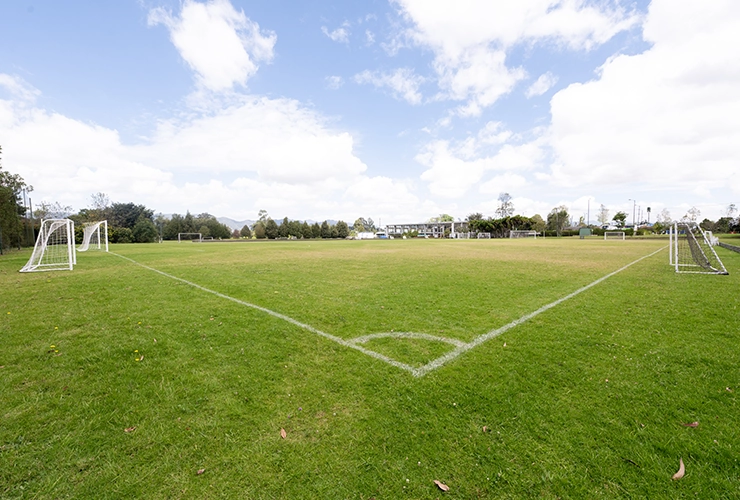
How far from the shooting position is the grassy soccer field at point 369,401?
2.18 m

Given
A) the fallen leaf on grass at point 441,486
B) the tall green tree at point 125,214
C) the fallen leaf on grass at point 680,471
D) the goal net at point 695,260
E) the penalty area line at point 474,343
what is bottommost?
the fallen leaf on grass at point 441,486

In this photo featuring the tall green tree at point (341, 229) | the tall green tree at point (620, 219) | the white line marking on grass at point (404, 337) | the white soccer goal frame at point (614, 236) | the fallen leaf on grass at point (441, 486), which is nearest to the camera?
the fallen leaf on grass at point (441, 486)

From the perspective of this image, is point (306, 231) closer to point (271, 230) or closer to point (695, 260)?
point (271, 230)

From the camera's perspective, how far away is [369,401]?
3078 millimetres

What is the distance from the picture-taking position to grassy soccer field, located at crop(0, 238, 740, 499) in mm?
2182

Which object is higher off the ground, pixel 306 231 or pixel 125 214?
pixel 125 214

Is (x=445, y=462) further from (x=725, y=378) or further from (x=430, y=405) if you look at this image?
(x=725, y=378)

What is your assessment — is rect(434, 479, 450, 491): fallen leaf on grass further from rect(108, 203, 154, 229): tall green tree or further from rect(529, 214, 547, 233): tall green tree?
rect(529, 214, 547, 233): tall green tree

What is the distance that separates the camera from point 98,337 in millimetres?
4688

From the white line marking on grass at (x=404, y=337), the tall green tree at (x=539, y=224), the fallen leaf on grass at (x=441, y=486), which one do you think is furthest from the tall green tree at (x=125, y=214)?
the tall green tree at (x=539, y=224)

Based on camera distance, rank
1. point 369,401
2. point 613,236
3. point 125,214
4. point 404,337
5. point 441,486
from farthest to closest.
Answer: point 125,214
point 613,236
point 404,337
point 369,401
point 441,486

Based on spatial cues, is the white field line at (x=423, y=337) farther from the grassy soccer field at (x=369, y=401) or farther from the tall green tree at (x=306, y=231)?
the tall green tree at (x=306, y=231)

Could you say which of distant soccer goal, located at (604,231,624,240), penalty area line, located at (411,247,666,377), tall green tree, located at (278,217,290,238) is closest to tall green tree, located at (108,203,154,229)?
tall green tree, located at (278,217,290,238)

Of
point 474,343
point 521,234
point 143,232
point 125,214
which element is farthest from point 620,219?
point 125,214
